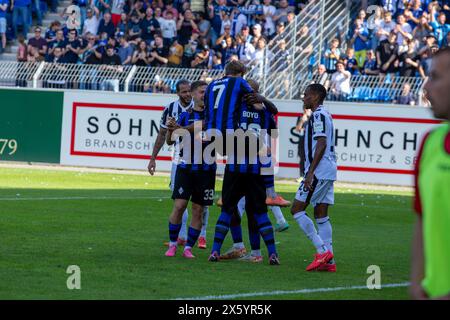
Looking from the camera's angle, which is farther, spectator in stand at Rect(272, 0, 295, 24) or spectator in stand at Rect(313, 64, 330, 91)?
spectator in stand at Rect(272, 0, 295, 24)

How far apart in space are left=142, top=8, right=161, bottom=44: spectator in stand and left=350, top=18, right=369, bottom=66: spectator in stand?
6.06 m

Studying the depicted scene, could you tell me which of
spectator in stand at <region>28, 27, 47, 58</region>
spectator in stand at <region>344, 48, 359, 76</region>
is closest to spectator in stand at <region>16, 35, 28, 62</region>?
spectator in stand at <region>28, 27, 47, 58</region>

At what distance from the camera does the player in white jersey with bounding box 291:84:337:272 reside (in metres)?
11.5

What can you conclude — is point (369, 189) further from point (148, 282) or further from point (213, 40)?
point (148, 282)

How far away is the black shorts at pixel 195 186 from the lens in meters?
12.5

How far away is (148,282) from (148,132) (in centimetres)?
1692

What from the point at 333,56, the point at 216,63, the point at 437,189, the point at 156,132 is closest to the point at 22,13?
the point at 216,63

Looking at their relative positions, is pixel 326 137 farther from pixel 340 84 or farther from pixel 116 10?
pixel 116 10

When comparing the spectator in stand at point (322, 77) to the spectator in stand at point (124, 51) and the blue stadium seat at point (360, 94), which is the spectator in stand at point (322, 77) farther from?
the spectator in stand at point (124, 51)

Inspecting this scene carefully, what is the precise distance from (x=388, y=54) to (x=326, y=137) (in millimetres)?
15307

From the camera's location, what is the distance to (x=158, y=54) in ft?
96.6

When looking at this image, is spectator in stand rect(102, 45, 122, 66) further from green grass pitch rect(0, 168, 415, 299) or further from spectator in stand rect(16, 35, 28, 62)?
green grass pitch rect(0, 168, 415, 299)

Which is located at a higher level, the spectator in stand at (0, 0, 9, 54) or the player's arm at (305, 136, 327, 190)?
the spectator in stand at (0, 0, 9, 54)

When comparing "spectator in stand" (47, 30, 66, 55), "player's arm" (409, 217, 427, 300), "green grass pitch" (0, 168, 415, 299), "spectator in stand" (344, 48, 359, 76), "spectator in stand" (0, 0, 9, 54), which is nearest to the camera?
"player's arm" (409, 217, 427, 300)
